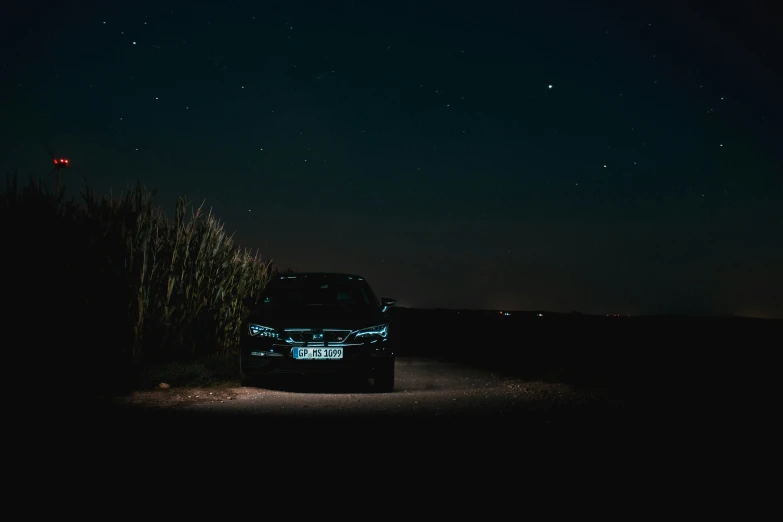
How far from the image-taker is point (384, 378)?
1233 centimetres

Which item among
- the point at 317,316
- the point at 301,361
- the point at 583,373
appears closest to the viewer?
the point at 301,361

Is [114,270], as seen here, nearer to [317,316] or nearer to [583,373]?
[317,316]

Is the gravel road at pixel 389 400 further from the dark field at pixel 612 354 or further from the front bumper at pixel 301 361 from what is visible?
the dark field at pixel 612 354

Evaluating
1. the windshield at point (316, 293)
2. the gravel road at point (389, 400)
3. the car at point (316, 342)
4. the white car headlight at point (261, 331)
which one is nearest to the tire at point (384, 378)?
the car at point (316, 342)

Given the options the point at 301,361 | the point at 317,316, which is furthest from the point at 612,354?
the point at 301,361

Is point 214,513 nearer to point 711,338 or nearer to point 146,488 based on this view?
point 146,488

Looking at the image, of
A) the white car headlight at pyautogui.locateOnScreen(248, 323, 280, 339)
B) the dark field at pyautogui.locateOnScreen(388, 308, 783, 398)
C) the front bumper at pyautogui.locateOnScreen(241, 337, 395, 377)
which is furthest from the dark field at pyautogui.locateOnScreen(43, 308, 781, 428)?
the white car headlight at pyautogui.locateOnScreen(248, 323, 280, 339)

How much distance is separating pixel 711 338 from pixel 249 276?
40.5 feet

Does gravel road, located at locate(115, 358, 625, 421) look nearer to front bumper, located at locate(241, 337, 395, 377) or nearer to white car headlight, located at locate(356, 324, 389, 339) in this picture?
front bumper, located at locate(241, 337, 395, 377)

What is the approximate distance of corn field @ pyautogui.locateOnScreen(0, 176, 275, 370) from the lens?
43.7 feet

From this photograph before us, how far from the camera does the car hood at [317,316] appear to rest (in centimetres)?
1202

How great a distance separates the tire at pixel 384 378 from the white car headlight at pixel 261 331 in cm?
160

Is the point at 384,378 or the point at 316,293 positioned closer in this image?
the point at 384,378

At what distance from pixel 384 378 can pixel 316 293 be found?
7.12ft
